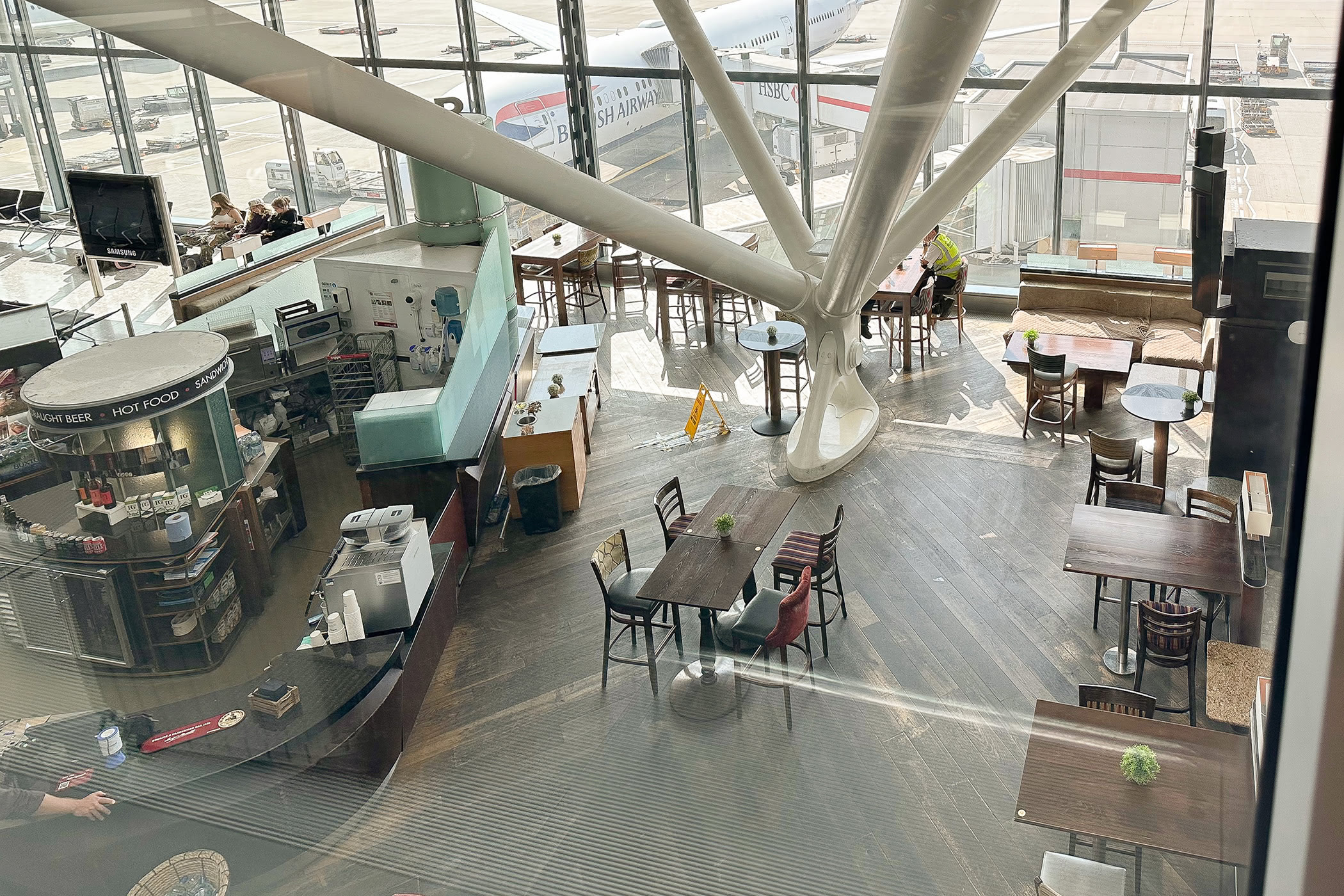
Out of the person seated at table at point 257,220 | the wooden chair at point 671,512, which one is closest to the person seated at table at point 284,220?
the person seated at table at point 257,220

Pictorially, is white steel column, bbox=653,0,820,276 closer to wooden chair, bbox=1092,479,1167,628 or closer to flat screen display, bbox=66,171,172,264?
wooden chair, bbox=1092,479,1167,628

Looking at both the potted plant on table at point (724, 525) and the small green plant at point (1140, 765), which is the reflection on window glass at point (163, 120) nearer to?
the potted plant on table at point (724, 525)

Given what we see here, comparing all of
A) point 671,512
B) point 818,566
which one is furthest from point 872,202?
point 671,512

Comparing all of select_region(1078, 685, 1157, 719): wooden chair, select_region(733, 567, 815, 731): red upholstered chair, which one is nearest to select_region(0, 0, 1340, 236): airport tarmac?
select_region(1078, 685, 1157, 719): wooden chair

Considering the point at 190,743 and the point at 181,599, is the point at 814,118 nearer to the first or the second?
the point at 181,599

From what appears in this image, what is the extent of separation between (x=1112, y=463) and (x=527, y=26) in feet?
26.2

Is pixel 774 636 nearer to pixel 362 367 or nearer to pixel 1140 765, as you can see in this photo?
pixel 1140 765

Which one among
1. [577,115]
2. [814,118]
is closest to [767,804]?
[814,118]

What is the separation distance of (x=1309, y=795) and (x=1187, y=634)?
4754mm

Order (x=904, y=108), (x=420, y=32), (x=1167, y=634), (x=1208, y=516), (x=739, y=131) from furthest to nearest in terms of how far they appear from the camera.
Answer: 1. (x=420, y=32)
2. (x=739, y=131)
3. (x=1167, y=634)
4. (x=1208, y=516)
5. (x=904, y=108)

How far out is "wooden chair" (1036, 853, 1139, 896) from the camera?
394 centimetres

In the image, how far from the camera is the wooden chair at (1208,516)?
368 cm

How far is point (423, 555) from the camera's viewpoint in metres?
5.77

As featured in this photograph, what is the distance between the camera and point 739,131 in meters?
7.43
